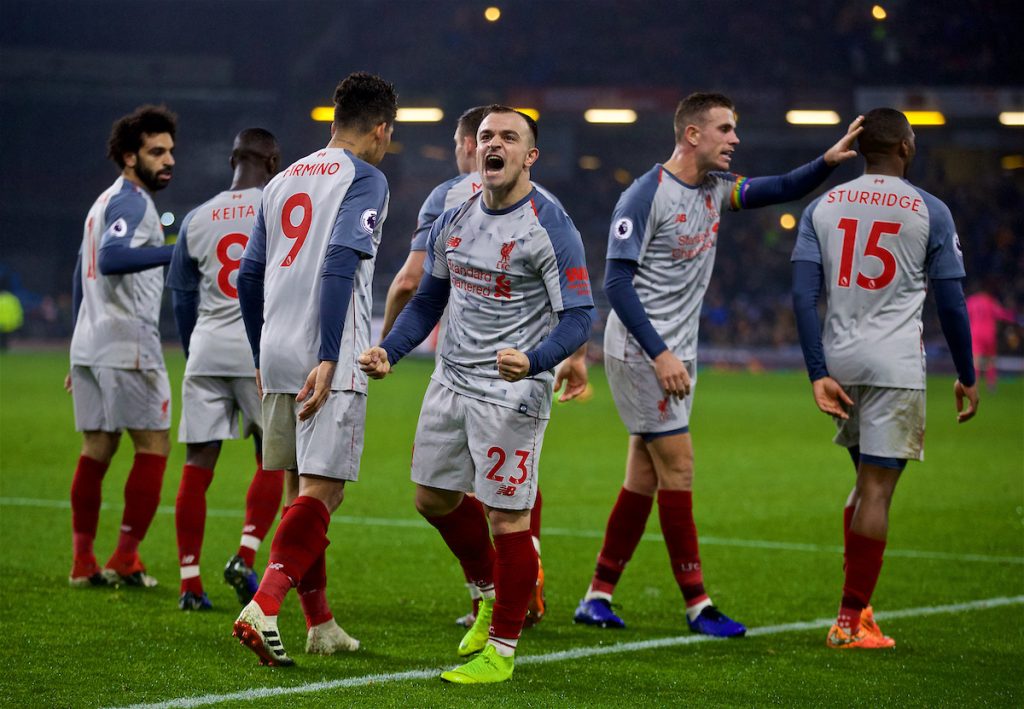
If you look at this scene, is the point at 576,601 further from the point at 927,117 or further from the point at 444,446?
the point at 927,117

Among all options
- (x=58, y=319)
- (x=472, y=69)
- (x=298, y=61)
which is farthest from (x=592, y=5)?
(x=58, y=319)

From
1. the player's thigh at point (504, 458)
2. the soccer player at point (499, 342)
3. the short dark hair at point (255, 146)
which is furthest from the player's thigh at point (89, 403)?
the player's thigh at point (504, 458)

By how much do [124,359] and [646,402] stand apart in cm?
270

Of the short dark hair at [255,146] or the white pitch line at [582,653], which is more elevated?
the short dark hair at [255,146]

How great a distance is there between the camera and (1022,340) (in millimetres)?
31000

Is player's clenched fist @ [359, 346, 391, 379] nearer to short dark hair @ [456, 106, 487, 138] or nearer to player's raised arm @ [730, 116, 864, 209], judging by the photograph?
short dark hair @ [456, 106, 487, 138]

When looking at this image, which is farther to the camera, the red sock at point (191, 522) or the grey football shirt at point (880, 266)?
the red sock at point (191, 522)

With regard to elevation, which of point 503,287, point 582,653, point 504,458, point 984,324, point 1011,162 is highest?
point 1011,162

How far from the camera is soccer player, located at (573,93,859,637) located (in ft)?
18.7

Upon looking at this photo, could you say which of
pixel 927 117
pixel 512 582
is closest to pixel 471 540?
pixel 512 582

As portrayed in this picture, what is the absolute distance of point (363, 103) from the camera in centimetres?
500

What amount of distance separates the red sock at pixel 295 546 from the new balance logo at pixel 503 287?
1.01 metres

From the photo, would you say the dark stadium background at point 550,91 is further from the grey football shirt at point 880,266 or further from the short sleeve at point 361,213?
the short sleeve at point 361,213

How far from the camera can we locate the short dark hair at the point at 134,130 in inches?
266
